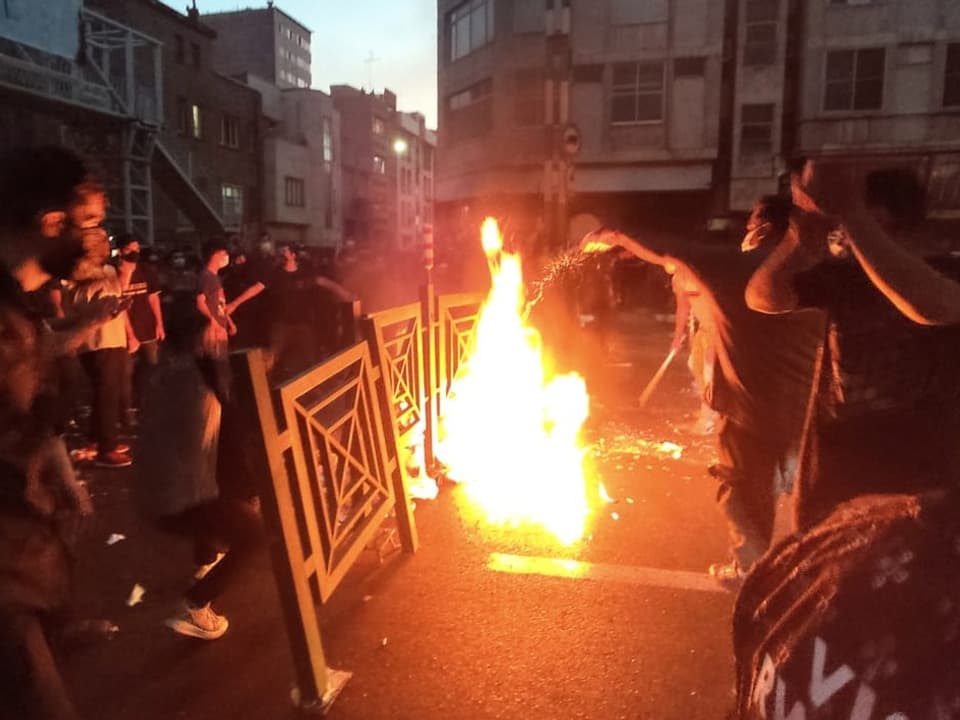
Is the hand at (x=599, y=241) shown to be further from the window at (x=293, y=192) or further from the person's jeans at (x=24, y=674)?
the window at (x=293, y=192)

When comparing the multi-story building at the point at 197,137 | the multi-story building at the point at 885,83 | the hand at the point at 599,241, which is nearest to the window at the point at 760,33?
the multi-story building at the point at 885,83

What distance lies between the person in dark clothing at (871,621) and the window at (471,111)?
1196 inches

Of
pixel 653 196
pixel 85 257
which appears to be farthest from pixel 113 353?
pixel 653 196

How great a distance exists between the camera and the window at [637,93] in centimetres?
2725

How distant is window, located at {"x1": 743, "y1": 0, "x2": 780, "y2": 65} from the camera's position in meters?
26.4

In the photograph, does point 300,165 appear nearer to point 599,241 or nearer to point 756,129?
point 756,129

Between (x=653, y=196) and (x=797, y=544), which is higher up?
(x=653, y=196)

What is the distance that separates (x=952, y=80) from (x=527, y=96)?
15187 millimetres

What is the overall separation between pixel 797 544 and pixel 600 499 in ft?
14.8

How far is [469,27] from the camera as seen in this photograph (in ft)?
104

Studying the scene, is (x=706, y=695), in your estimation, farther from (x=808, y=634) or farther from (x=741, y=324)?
(x=808, y=634)

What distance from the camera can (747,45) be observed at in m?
26.7

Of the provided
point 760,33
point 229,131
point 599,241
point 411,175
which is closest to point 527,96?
point 760,33

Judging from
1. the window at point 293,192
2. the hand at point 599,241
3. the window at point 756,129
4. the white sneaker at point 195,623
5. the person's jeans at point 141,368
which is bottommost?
the white sneaker at point 195,623
